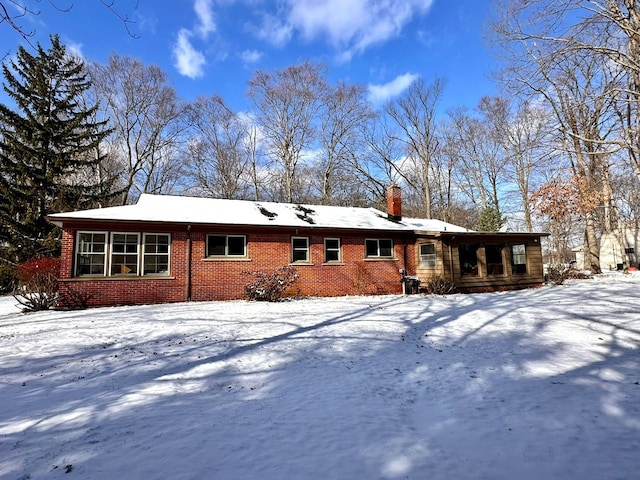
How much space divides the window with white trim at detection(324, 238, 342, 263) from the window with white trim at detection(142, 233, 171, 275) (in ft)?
20.0

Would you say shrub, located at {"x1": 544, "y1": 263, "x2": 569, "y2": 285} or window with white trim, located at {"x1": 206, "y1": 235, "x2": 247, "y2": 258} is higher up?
window with white trim, located at {"x1": 206, "y1": 235, "x2": 247, "y2": 258}

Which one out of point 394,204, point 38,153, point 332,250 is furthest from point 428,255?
point 38,153

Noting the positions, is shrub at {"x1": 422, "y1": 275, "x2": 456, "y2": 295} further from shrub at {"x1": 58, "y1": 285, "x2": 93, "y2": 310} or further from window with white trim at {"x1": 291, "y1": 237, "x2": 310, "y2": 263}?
shrub at {"x1": 58, "y1": 285, "x2": 93, "y2": 310}

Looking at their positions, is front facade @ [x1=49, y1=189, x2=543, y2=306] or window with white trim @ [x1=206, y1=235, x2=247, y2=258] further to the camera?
window with white trim @ [x1=206, y1=235, x2=247, y2=258]

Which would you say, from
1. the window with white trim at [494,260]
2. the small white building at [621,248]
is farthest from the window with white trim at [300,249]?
the small white building at [621,248]

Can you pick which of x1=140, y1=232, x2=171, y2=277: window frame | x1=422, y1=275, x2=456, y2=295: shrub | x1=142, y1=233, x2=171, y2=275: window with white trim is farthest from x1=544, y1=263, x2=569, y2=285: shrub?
x1=142, y1=233, x2=171, y2=275: window with white trim

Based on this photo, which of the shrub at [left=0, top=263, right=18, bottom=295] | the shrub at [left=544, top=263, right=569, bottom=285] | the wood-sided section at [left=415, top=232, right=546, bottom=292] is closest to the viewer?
the wood-sided section at [left=415, top=232, right=546, bottom=292]

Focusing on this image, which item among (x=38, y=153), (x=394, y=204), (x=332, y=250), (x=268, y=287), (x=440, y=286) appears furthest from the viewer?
(x=38, y=153)

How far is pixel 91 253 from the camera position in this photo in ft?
37.0

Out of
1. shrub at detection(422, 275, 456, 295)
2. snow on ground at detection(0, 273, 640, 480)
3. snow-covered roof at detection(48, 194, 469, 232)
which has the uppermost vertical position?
snow-covered roof at detection(48, 194, 469, 232)

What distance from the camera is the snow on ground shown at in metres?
2.67

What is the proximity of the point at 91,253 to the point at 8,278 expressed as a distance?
1011 cm

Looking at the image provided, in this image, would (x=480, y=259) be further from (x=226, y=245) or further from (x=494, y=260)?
(x=226, y=245)

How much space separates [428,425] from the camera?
11.1 feet
